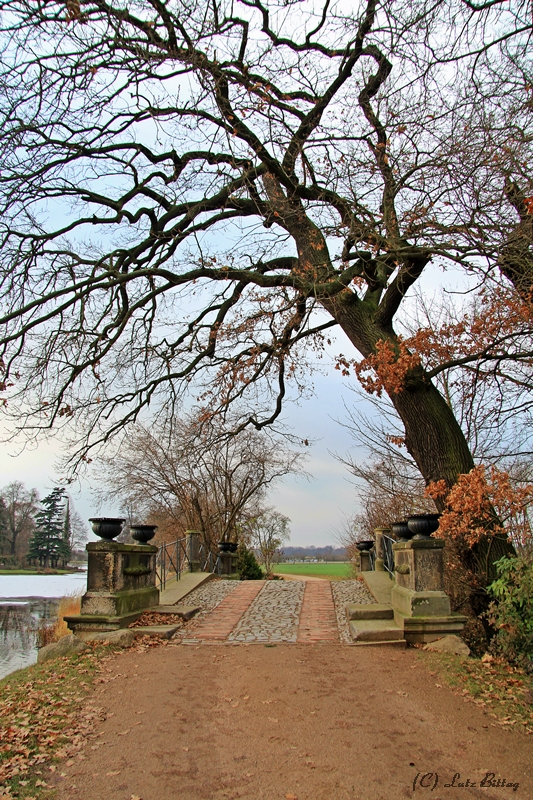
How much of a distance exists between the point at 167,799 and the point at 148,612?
6028 millimetres

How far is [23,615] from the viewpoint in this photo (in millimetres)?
19969

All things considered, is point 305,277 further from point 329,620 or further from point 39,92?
point 329,620

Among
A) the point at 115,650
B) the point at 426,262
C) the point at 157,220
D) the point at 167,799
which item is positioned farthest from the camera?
the point at 157,220

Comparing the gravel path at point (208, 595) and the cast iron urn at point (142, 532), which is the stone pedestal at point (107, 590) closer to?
the cast iron urn at point (142, 532)

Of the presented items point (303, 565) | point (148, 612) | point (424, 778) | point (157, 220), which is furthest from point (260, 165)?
point (303, 565)

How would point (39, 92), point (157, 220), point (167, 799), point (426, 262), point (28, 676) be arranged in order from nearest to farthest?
point (167, 799), point (28, 676), point (39, 92), point (426, 262), point (157, 220)

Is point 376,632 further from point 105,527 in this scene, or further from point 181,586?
point 181,586

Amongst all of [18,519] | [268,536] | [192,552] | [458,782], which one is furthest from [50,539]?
[458,782]

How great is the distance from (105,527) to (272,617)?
3.39 metres

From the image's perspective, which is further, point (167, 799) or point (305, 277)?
point (305, 277)

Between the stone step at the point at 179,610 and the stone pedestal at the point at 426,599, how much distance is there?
11.7 feet

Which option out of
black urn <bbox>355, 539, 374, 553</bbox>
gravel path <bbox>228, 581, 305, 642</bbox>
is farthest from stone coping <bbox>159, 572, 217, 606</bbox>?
black urn <bbox>355, 539, 374, 553</bbox>

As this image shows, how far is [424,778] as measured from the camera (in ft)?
12.7

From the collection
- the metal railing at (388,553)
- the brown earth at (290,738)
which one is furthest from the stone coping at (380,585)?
the brown earth at (290,738)
